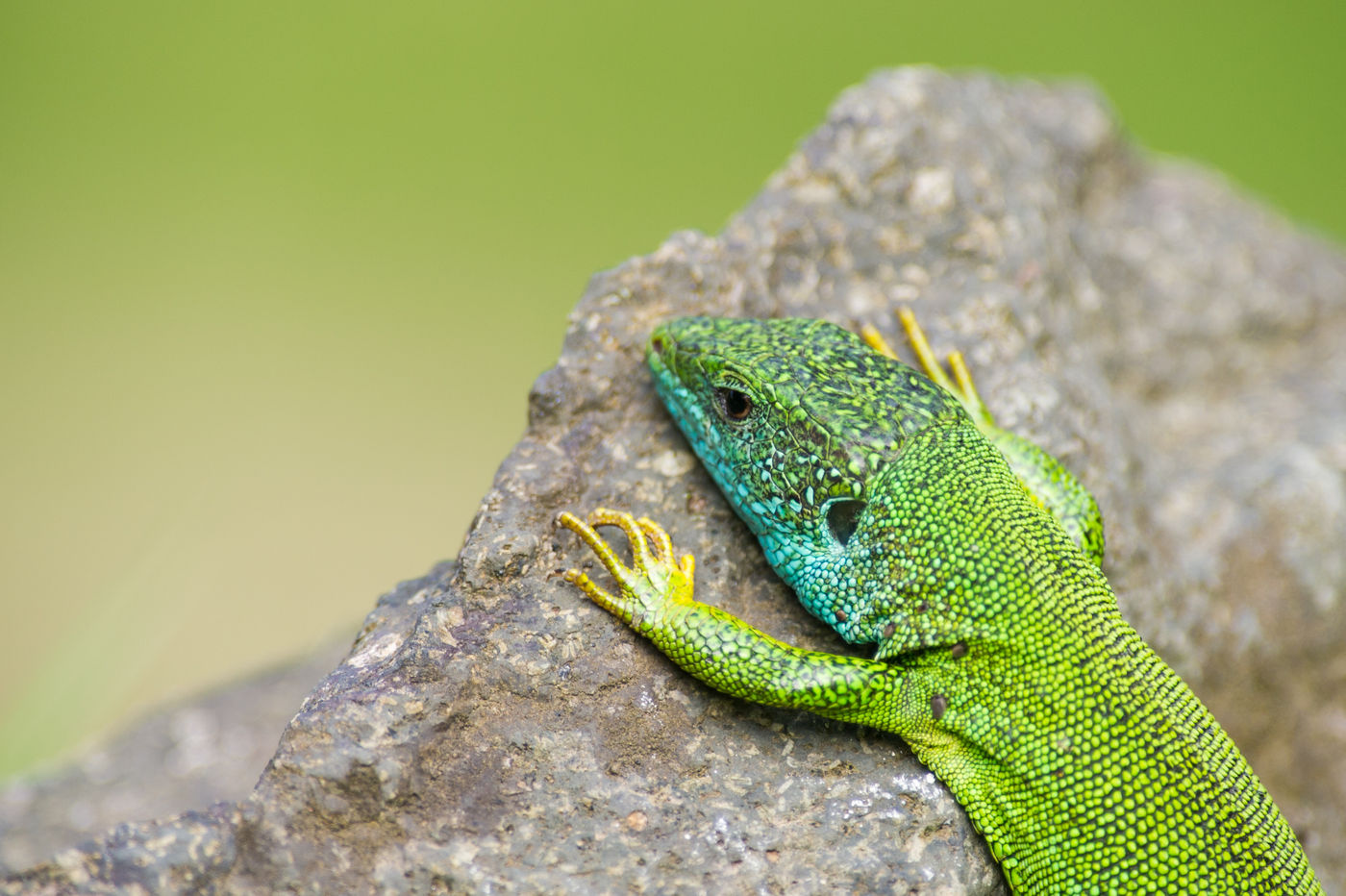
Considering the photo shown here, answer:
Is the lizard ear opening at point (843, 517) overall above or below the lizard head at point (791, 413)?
A: below

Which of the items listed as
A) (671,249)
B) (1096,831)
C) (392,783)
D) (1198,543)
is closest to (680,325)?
(671,249)

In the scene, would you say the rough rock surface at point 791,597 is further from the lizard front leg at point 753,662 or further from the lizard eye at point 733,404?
the lizard eye at point 733,404

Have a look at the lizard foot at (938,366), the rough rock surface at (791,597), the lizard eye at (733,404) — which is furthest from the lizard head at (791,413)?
the lizard foot at (938,366)

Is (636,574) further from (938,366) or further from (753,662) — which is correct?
(938,366)

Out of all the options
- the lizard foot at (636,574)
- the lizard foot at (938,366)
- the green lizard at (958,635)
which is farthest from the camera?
the lizard foot at (938,366)

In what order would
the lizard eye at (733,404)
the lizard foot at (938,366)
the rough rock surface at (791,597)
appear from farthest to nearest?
the lizard foot at (938,366) → the lizard eye at (733,404) → the rough rock surface at (791,597)

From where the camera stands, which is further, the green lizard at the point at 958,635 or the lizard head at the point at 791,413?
the lizard head at the point at 791,413

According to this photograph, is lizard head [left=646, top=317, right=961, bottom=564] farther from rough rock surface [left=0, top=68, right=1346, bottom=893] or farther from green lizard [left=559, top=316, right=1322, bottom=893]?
rough rock surface [left=0, top=68, right=1346, bottom=893]

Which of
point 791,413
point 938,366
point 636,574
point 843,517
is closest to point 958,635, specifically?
point 843,517
